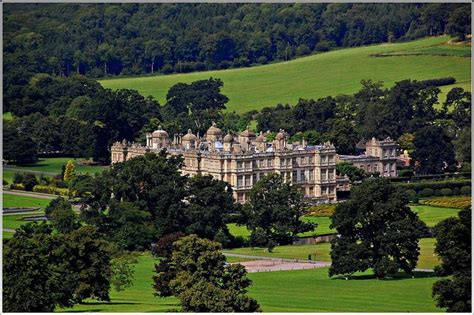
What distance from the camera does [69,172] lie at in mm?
94625

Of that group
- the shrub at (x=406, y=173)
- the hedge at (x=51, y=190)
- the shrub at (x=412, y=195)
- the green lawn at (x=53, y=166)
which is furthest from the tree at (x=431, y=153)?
the hedge at (x=51, y=190)

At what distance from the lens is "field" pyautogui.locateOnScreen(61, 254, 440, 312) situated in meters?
55.3

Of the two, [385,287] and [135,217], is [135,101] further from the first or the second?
[385,287]

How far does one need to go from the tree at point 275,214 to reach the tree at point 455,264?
17.8m

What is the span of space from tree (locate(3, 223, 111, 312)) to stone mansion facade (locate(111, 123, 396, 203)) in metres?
31.7

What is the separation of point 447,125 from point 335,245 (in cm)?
5020

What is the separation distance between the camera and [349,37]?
511 feet

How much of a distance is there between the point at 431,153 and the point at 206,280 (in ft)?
166

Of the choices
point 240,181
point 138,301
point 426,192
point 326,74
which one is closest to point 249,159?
point 240,181

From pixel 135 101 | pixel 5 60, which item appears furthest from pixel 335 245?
pixel 5 60

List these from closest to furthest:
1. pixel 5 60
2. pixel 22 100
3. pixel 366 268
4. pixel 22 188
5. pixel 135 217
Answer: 1. pixel 366 268
2. pixel 135 217
3. pixel 22 188
4. pixel 22 100
5. pixel 5 60

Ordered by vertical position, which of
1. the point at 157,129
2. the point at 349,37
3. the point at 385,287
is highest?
the point at 349,37

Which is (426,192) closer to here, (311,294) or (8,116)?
(311,294)

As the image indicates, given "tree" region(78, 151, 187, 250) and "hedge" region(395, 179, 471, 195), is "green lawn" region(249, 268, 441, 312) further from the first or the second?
"hedge" region(395, 179, 471, 195)
